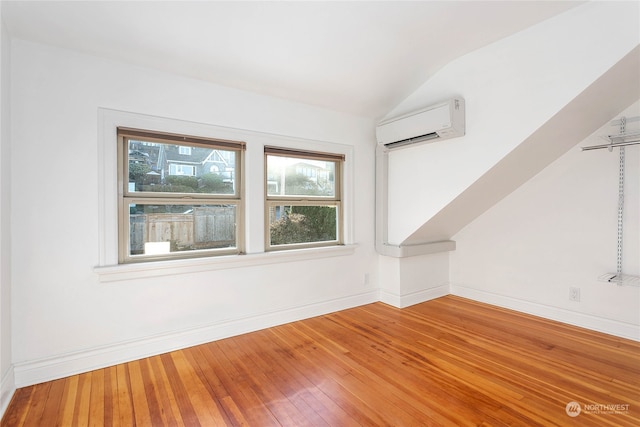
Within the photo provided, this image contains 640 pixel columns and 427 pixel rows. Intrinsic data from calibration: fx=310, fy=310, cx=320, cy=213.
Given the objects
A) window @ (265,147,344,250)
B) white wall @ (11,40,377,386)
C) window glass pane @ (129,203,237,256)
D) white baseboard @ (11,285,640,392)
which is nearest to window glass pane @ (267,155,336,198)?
window @ (265,147,344,250)

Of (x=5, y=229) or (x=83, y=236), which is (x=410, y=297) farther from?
(x=5, y=229)

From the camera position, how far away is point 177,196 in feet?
8.73

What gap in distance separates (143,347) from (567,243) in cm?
401

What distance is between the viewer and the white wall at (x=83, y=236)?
206cm

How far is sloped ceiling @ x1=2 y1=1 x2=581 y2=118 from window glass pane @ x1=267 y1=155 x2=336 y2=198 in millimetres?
735

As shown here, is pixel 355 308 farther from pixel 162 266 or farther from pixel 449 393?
pixel 162 266

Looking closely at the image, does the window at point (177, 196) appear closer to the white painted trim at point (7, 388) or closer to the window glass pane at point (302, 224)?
the window glass pane at point (302, 224)

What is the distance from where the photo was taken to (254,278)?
2979 millimetres

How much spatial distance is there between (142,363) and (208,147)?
181 centimetres

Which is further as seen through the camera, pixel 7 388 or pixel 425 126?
pixel 425 126

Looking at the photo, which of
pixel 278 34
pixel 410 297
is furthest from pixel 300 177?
pixel 410 297

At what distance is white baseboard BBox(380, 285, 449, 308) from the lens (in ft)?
12.0

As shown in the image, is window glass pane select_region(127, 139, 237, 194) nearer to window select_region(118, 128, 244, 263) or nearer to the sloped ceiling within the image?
window select_region(118, 128, 244, 263)

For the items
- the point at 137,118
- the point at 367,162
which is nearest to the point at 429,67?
the point at 367,162
